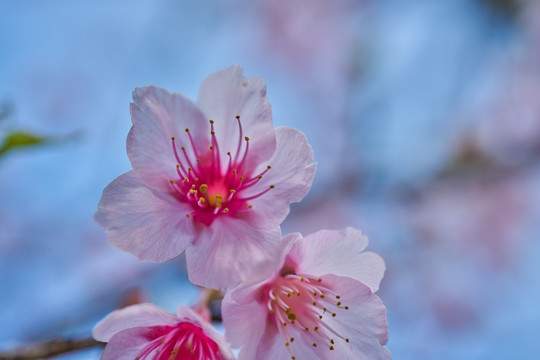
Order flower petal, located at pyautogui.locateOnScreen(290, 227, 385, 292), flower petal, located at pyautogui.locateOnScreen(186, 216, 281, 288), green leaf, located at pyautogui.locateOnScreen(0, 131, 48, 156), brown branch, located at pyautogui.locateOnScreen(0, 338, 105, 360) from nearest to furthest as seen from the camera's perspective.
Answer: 1. flower petal, located at pyautogui.locateOnScreen(186, 216, 281, 288)
2. flower petal, located at pyautogui.locateOnScreen(290, 227, 385, 292)
3. brown branch, located at pyautogui.locateOnScreen(0, 338, 105, 360)
4. green leaf, located at pyautogui.locateOnScreen(0, 131, 48, 156)

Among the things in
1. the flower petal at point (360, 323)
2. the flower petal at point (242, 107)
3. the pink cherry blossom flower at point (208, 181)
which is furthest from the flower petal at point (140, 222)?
the flower petal at point (360, 323)

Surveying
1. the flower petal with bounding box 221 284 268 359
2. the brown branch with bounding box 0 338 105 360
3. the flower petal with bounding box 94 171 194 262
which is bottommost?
the brown branch with bounding box 0 338 105 360

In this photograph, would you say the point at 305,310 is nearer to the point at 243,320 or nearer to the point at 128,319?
the point at 243,320

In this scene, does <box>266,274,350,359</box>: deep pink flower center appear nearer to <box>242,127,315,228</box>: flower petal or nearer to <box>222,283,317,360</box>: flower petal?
<box>222,283,317,360</box>: flower petal

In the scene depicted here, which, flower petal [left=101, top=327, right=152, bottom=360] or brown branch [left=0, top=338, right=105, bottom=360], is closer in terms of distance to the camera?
flower petal [left=101, top=327, right=152, bottom=360]

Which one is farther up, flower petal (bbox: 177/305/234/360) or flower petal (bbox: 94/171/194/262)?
flower petal (bbox: 94/171/194/262)

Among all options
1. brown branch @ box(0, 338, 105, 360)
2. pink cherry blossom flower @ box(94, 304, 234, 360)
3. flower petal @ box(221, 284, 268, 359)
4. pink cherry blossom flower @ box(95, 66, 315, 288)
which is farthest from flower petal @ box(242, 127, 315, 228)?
brown branch @ box(0, 338, 105, 360)

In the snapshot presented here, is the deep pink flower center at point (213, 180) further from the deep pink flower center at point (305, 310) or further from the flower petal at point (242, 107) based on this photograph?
the deep pink flower center at point (305, 310)

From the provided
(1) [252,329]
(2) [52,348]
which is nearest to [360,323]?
(1) [252,329]

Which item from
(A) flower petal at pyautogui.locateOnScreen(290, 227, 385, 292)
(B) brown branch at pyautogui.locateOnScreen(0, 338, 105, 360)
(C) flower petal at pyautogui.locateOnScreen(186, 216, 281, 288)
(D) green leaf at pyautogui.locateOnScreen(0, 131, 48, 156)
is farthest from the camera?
(D) green leaf at pyautogui.locateOnScreen(0, 131, 48, 156)
